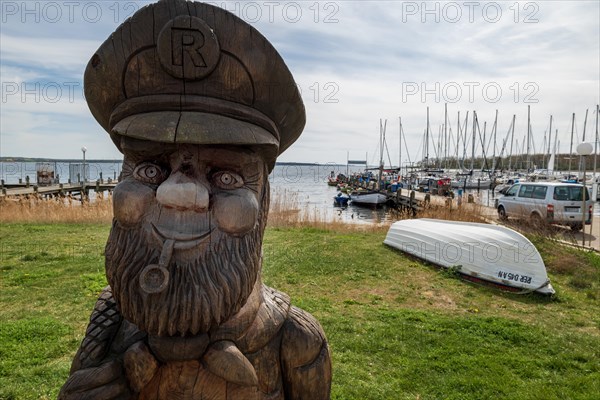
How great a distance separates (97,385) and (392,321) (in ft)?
14.7

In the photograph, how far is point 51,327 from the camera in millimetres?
4742

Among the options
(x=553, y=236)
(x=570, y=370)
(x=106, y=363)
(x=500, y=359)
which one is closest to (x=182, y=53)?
(x=106, y=363)

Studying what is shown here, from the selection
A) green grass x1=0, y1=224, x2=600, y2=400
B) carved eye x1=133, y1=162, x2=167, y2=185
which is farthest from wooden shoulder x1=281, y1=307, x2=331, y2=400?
green grass x1=0, y1=224, x2=600, y2=400

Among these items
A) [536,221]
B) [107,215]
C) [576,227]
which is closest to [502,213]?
[576,227]

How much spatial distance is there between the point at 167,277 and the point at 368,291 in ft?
18.2

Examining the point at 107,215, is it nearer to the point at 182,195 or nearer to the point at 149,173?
the point at 149,173

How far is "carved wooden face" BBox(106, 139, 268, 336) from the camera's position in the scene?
124cm

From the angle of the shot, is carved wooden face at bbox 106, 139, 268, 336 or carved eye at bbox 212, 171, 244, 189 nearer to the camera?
carved wooden face at bbox 106, 139, 268, 336

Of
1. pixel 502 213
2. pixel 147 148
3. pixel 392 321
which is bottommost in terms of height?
pixel 392 321

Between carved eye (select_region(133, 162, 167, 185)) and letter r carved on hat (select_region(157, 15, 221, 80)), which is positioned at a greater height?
letter r carved on hat (select_region(157, 15, 221, 80))

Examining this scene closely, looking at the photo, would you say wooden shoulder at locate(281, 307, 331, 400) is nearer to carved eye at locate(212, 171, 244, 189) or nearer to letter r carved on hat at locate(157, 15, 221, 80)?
carved eye at locate(212, 171, 244, 189)

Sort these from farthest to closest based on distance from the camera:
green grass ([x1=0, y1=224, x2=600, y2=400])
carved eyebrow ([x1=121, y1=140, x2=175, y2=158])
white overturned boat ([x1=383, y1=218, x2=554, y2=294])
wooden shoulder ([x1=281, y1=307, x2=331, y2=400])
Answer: white overturned boat ([x1=383, y1=218, x2=554, y2=294]) < green grass ([x1=0, y1=224, x2=600, y2=400]) < wooden shoulder ([x1=281, y1=307, x2=331, y2=400]) < carved eyebrow ([x1=121, y1=140, x2=175, y2=158])

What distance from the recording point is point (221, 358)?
1280 millimetres

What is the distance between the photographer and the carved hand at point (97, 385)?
122cm
